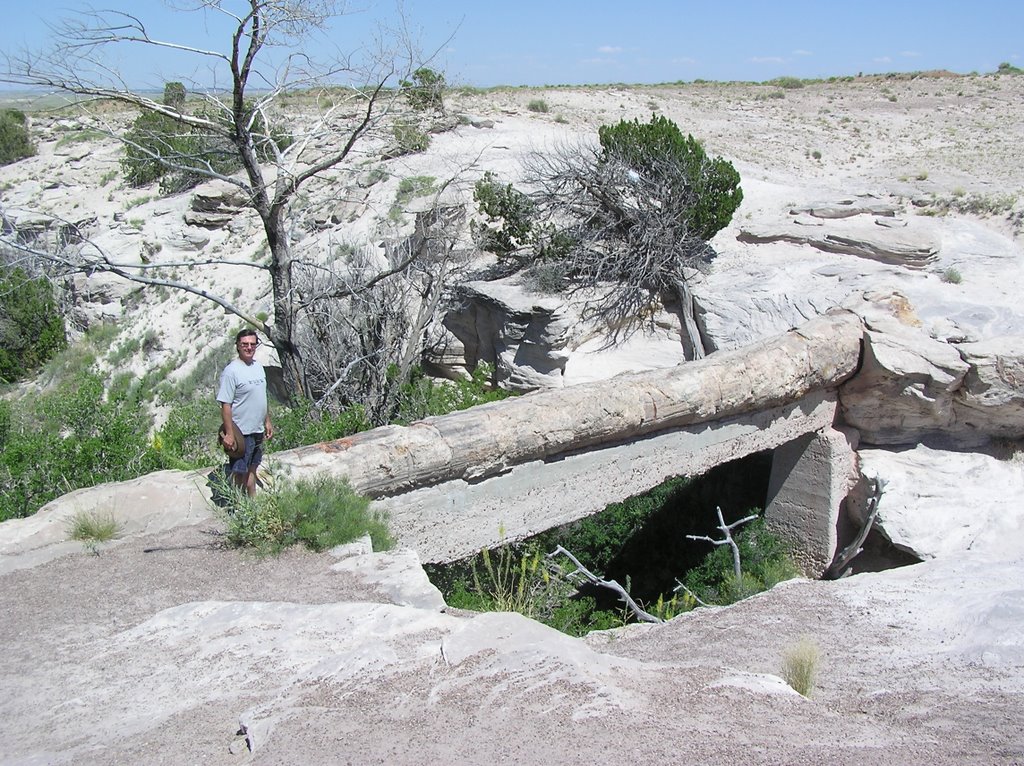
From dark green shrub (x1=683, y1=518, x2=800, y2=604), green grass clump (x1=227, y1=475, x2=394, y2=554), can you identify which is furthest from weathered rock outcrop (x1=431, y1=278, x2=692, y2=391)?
green grass clump (x1=227, y1=475, x2=394, y2=554)

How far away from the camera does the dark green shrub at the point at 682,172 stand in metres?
15.9

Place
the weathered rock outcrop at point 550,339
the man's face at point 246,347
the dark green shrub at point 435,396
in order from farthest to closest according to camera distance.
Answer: the weathered rock outcrop at point 550,339 < the dark green shrub at point 435,396 < the man's face at point 246,347

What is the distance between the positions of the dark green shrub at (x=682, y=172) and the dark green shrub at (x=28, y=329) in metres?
13.6

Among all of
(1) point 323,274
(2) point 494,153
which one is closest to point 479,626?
(1) point 323,274

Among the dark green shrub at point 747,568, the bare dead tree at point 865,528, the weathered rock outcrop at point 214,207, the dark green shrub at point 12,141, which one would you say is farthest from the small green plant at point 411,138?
the dark green shrub at point 12,141

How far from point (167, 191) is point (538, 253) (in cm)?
1252

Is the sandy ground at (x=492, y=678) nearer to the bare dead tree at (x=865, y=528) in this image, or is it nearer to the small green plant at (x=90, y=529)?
the small green plant at (x=90, y=529)

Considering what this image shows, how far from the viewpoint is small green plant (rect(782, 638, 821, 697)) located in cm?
371

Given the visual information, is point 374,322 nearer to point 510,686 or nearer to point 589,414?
point 589,414

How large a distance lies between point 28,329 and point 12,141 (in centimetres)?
1114

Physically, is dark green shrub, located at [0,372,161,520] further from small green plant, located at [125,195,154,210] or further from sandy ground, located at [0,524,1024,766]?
small green plant, located at [125,195,154,210]

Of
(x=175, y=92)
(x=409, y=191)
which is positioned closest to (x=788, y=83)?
(x=409, y=191)

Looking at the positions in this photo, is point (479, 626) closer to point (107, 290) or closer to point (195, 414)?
point (195, 414)

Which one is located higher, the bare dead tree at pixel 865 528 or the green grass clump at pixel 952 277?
the green grass clump at pixel 952 277
